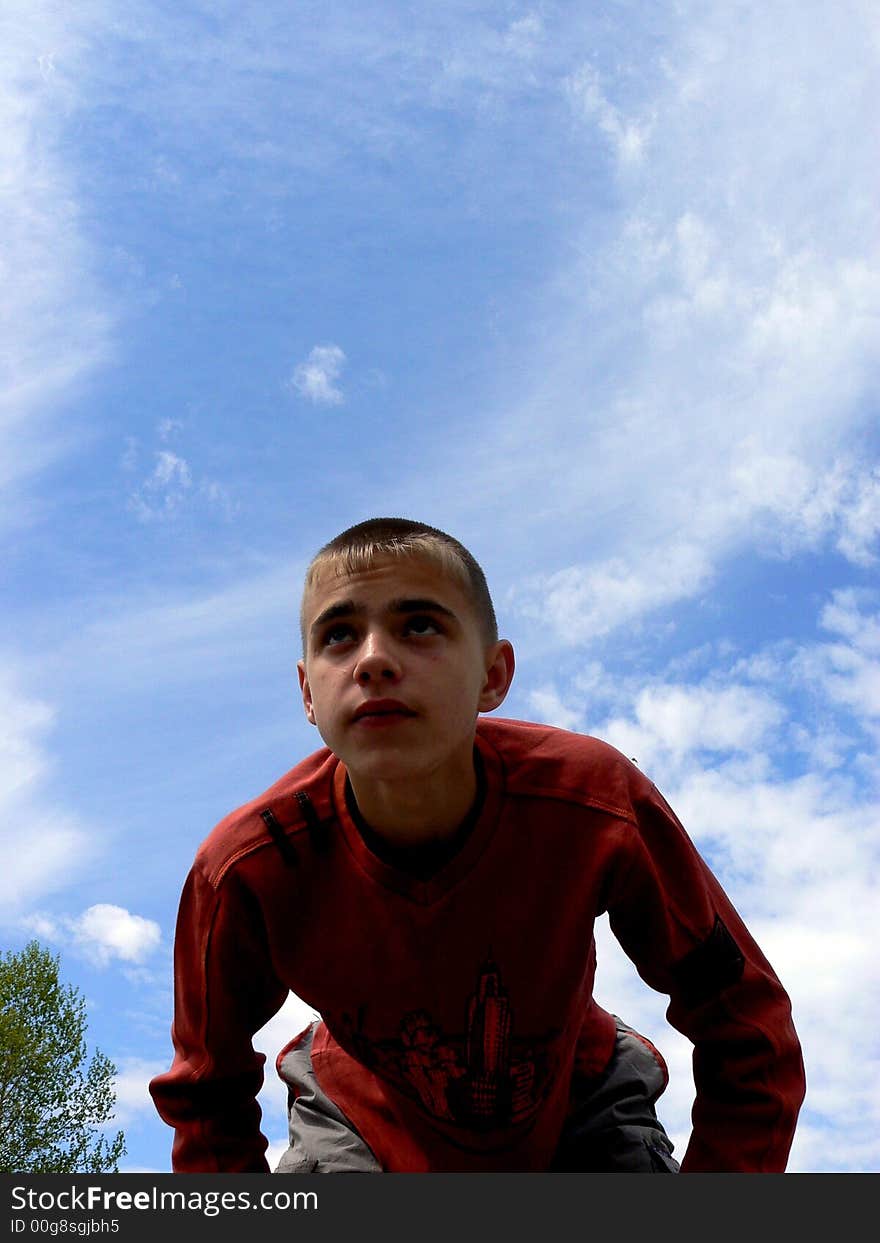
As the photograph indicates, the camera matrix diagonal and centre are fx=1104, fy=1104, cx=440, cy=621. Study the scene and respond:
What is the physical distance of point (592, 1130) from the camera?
13.2 ft

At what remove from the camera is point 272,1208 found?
3045 mm

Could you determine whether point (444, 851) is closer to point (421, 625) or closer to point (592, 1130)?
point (421, 625)

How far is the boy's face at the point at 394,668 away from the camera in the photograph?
3283 mm

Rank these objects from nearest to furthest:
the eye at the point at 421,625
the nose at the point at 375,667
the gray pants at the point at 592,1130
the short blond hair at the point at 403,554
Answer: the nose at the point at 375,667 < the eye at the point at 421,625 < the short blond hair at the point at 403,554 < the gray pants at the point at 592,1130

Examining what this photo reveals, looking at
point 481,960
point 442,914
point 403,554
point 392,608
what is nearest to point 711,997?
point 481,960

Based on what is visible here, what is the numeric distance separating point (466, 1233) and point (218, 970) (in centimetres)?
122

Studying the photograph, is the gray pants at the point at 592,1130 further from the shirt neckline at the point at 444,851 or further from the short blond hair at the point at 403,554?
the short blond hair at the point at 403,554

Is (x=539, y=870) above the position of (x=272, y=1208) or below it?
above

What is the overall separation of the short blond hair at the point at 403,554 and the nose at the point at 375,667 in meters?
0.35

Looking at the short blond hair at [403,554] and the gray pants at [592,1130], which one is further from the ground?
the short blond hair at [403,554]

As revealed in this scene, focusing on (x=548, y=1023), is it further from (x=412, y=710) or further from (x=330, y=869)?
(x=412, y=710)

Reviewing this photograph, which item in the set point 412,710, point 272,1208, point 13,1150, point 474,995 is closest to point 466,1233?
point 272,1208

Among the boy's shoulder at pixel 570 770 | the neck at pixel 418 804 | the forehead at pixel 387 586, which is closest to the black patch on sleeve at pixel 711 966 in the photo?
the boy's shoulder at pixel 570 770

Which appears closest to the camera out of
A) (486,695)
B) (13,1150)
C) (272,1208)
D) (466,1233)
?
(466,1233)
